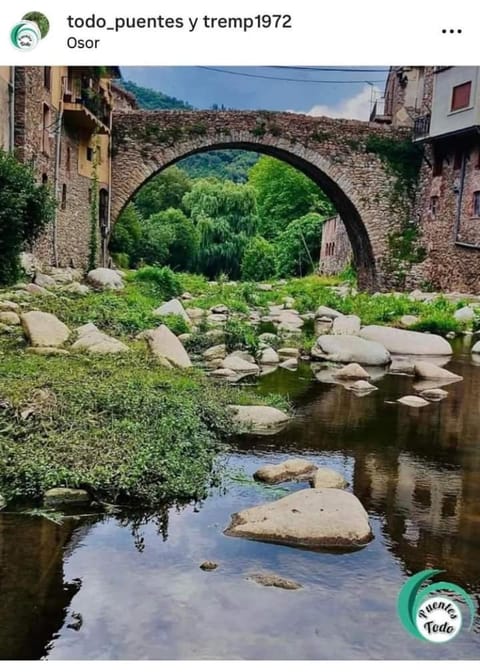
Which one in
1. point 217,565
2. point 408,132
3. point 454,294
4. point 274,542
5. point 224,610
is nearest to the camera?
point 224,610

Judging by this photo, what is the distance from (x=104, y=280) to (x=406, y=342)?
6489 millimetres

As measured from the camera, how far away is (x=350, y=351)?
31.8 ft

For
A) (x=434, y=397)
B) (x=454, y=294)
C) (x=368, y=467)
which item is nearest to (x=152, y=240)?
(x=454, y=294)

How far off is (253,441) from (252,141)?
15.9 metres

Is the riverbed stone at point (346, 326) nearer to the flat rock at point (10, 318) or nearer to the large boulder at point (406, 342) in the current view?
the large boulder at point (406, 342)

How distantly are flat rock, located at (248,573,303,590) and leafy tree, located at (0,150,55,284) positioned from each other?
607cm

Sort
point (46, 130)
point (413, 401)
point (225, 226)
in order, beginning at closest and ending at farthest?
1. point (413, 401)
2. point (46, 130)
3. point (225, 226)

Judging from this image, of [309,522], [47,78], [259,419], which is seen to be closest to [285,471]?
[309,522]

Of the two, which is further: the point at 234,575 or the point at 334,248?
the point at 334,248

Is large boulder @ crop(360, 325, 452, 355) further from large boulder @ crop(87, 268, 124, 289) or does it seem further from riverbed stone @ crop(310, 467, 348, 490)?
riverbed stone @ crop(310, 467, 348, 490)

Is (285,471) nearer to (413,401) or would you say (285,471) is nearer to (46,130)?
(413,401)

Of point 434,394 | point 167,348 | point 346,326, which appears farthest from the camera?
point 346,326

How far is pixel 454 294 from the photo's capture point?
1983cm

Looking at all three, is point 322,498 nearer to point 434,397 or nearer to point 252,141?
point 434,397
